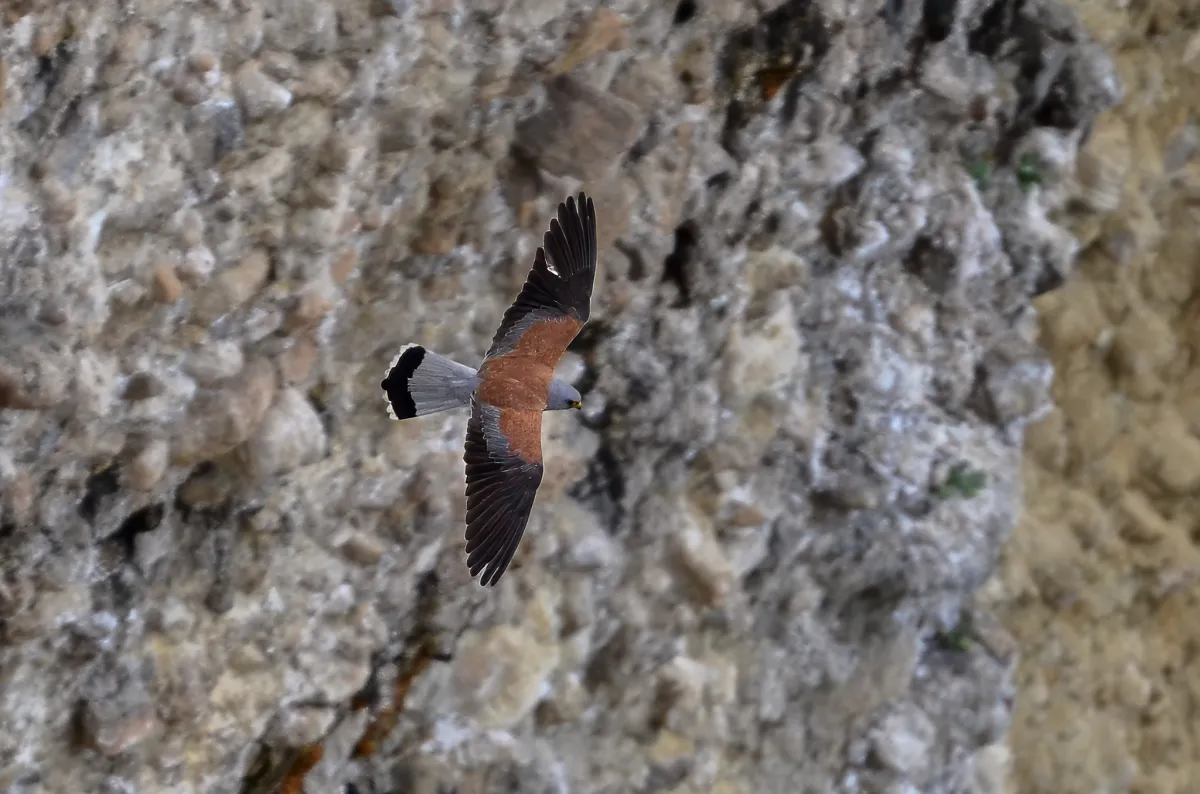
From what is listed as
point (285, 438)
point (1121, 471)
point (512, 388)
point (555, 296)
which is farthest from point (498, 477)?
point (1121, 471)

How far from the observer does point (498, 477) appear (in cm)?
151

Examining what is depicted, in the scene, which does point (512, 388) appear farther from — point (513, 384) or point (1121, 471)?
point (1121, 471)

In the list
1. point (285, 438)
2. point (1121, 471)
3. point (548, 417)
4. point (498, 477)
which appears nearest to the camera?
point (498, 477)

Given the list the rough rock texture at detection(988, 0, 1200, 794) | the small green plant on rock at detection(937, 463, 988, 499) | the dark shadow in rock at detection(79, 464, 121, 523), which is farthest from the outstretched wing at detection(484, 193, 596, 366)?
the rough rock texture at detection(988, 0, 1200, 794)

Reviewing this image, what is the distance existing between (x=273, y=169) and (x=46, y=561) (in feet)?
1.94

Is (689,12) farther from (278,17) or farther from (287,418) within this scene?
(287,418)

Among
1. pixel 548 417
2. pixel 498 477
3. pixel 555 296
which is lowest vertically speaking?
pixel 548 417

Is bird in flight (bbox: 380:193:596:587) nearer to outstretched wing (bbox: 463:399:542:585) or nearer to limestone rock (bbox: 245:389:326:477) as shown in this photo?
outstretched wing (bbox: 463:399:542:585)

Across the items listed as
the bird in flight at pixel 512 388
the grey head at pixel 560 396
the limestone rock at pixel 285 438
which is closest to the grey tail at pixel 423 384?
the bird in flight at pixel 512 388

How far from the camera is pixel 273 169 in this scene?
5.02ft

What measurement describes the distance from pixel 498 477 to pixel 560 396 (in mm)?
148

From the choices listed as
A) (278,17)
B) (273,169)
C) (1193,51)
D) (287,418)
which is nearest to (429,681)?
(287,418)

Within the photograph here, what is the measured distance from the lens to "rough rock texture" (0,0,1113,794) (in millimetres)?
1411

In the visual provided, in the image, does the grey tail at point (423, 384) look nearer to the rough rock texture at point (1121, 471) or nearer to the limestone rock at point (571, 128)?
the limestone rock at point (571, 128)
